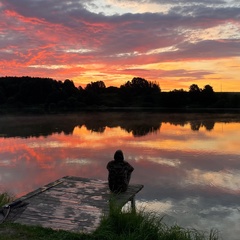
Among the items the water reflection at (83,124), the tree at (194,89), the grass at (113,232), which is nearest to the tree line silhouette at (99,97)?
the tree at (194,89)

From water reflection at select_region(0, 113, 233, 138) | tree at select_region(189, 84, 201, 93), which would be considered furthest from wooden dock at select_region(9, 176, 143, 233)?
A: tree at select_region(189, 84, 201, 93)

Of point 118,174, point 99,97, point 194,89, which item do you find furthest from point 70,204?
point 99,97

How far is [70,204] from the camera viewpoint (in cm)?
766

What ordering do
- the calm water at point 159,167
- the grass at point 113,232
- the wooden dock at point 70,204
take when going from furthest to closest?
1. the calm water at point 159,167
2. the wooden dock at point 70,204
3. the grass at point 113,232

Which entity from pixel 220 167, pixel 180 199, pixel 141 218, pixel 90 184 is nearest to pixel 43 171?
pixel 90 184

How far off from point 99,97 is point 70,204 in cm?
8718

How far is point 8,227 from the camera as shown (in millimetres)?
6242

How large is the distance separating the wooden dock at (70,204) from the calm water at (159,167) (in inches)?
47.3

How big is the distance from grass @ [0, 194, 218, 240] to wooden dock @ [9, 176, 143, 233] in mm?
274

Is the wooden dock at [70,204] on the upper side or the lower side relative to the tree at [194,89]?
lower

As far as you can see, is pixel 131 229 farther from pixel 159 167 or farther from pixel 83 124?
pixel 83 124

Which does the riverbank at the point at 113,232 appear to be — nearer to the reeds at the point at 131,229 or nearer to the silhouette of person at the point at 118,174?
the reeds at the point at 131,229

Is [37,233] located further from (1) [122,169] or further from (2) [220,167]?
(2) [220,167]

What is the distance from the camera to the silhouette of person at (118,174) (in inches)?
326
